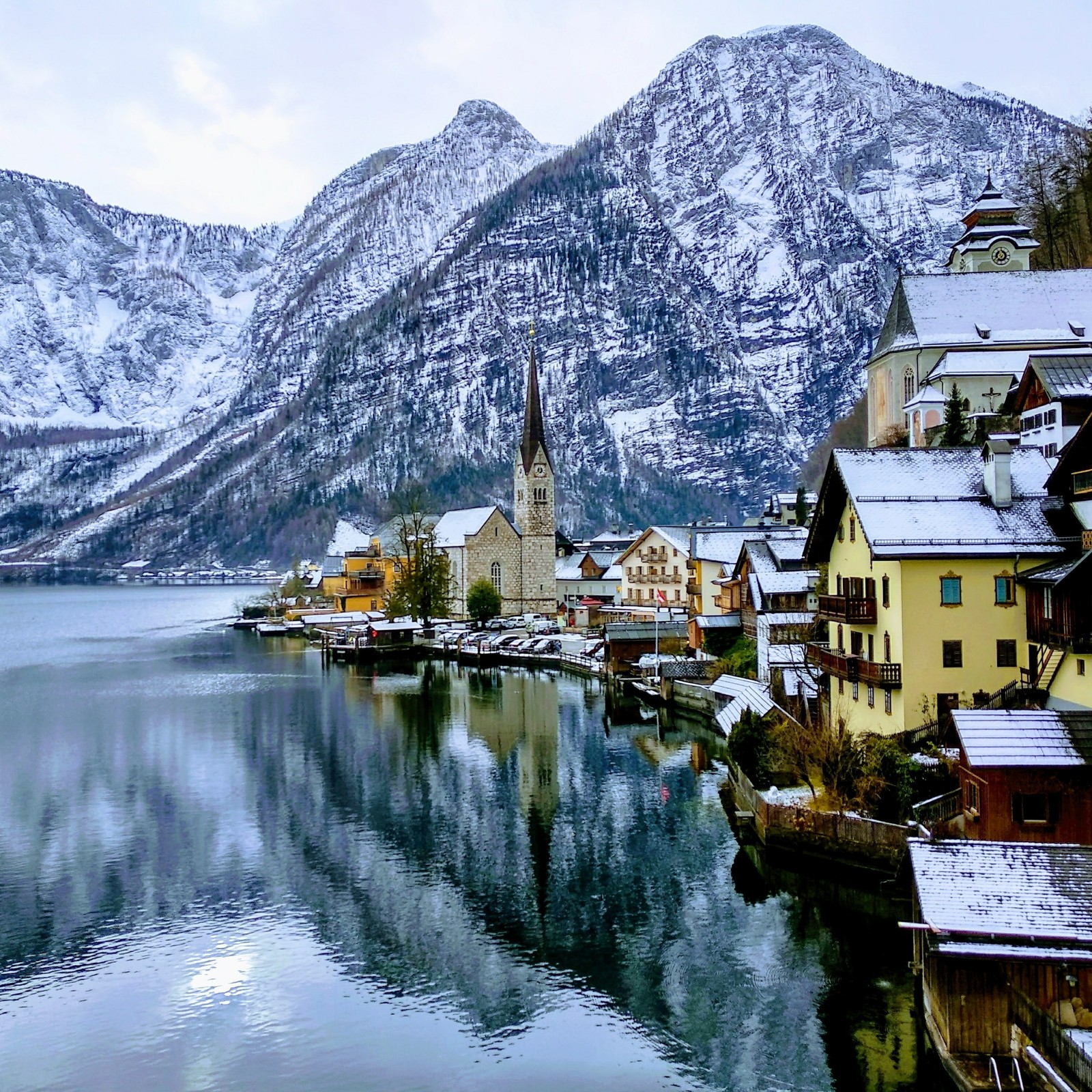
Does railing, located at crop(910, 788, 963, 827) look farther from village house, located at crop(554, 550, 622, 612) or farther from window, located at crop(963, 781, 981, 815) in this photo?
village house, located at crop(554, 550, 622, 612)

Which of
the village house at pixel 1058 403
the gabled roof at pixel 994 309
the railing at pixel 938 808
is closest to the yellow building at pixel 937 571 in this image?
the village house at pixel 1058 403

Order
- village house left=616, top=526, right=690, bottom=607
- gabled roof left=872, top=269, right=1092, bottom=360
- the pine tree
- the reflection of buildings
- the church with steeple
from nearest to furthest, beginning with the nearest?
the reflection of buildings, the pine tree, gabled roof left=872, top=269, right=1092, bottom=360, village house left=616, top=526, right=690, bottom=607, the church with steeple

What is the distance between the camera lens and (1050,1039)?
698 inches

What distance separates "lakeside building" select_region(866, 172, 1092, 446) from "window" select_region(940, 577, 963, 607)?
29.8 meters

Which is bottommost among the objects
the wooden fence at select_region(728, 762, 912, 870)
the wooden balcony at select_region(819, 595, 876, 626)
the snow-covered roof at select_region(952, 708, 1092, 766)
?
the wooden fence at select_region(728, 762, 912, 870)

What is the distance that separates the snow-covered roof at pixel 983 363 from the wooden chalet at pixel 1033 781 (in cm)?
4217

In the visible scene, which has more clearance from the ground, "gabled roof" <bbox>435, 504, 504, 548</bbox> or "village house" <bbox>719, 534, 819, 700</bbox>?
"gabled roof" <bbox>435, 504, 504, 548</bbox>

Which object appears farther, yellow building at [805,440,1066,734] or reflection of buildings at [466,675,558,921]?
reflection of buildings at [466,675,558,921]

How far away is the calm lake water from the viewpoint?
20.8 metres

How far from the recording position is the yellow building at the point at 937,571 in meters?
31.5

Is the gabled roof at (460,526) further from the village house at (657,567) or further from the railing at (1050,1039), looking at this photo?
the railing at (1050,1039)

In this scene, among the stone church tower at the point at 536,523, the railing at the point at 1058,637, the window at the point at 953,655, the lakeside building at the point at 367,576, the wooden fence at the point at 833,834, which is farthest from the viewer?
the lakeside building at the point at 367,576

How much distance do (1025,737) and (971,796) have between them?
6.01 feet

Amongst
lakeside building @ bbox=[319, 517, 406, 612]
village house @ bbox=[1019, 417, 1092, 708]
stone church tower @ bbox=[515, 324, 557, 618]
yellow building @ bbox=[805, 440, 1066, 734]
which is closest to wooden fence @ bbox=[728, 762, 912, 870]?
yellow building @ bbox=[805, 440, 1066, 734]
